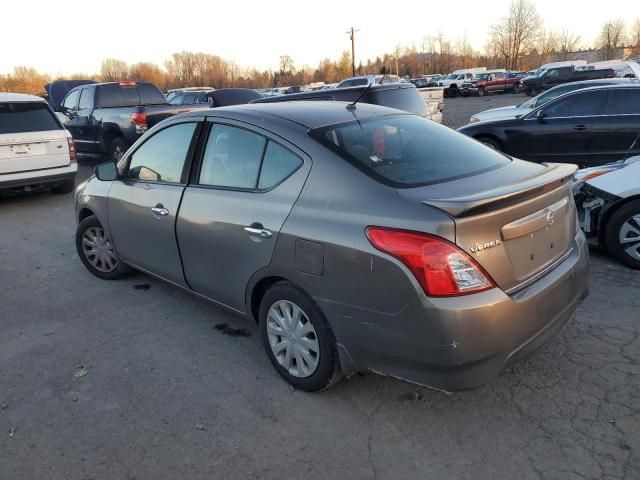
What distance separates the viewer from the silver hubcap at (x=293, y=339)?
2.92 meters

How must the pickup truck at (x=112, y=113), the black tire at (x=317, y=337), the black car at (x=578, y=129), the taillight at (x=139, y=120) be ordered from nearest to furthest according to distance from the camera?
the black tire at (x=317, y=337) → the black car at (x=578, y=129) → the taillight at (x=139, y=120) → the pickup truck at (x=112, y=113)

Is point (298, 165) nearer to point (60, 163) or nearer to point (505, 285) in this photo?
point (505, 285)

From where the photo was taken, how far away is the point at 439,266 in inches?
91.4

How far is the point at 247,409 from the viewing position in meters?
2.94

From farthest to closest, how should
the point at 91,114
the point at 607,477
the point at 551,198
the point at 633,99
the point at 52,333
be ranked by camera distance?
the point at 91,114 → the point at 633,99 → the point at 52,333 → the point at 551,198 → the point at 607,477

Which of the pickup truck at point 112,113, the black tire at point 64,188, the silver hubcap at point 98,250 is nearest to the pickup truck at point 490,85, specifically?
the pickup truck at point 112,113

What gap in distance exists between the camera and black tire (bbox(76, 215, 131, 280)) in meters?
4.78

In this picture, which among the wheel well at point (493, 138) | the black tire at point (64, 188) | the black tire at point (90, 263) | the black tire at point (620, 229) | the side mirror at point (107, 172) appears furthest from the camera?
the wheel well at point (493, 138)

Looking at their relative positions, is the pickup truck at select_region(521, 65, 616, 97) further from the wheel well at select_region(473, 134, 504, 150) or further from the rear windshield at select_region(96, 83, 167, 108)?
the rear windshield at select_region(96, 83, 167, 108)

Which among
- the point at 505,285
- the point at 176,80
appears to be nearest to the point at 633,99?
the point at 505,285

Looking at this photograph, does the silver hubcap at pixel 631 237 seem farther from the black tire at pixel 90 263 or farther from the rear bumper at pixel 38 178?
the rear bumper at pixel 38 178

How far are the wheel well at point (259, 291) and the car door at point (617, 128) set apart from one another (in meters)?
7.22

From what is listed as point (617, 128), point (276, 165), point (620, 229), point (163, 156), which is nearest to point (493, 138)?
point (617, 128)

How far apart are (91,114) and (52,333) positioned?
335 inches
